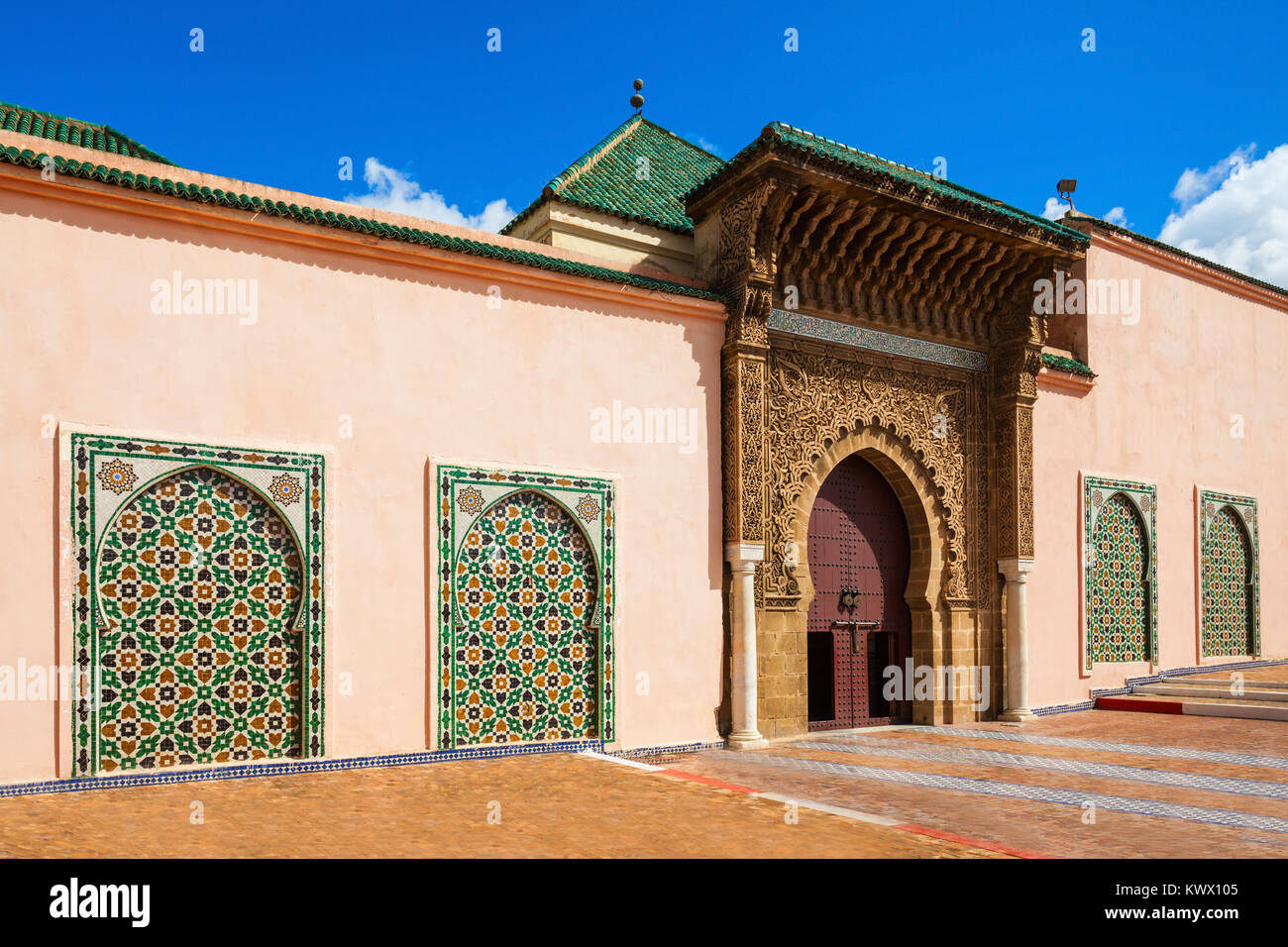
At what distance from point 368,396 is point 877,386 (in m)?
4.35

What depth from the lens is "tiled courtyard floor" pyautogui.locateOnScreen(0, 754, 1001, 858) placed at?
376cm

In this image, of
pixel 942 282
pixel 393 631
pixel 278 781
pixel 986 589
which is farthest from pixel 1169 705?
pixel 278 781

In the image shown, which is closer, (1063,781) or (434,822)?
(434,822)

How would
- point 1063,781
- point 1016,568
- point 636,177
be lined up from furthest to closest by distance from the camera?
1. point 636,177
2. point 1016,568
3. point 1063,781

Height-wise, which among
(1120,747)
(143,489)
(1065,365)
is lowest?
(1120,747)

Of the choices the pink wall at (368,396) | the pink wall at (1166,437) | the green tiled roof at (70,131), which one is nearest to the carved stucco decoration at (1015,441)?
the pink wall at (1166,437)

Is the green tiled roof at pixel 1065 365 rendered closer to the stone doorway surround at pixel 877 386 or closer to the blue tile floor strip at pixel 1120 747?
the stone doorway surround at pixel 877 386

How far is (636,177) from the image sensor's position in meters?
9.93

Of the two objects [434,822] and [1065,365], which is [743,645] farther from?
[1065,365]

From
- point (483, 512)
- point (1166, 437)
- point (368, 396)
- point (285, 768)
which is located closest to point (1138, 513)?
point (1166, 437)

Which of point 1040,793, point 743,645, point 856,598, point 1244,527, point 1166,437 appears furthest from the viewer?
point 1244,527

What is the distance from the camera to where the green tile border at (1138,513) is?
31.0 ft
